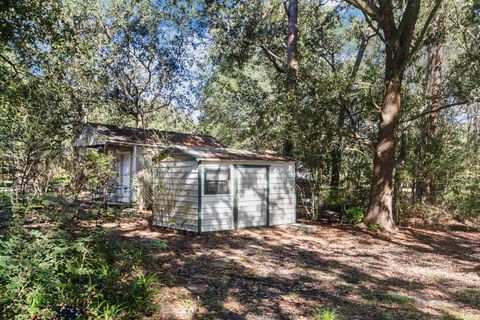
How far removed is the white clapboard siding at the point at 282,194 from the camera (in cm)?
1233

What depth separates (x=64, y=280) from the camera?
4.39 metres

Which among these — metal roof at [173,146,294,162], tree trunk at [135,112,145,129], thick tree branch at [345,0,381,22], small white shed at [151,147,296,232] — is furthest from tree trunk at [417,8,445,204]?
tree trunk at [135,112,145,129]

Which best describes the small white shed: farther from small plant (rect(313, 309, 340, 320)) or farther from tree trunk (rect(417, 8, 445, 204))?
small plant (rect(313, 309, 340, 320))

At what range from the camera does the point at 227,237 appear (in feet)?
33.5

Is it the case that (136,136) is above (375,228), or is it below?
above

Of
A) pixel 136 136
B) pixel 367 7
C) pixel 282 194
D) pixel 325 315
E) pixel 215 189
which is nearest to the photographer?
pixel 325 315

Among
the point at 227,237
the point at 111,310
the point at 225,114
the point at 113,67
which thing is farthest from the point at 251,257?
the point at 225,114

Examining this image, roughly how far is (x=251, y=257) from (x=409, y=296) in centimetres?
321

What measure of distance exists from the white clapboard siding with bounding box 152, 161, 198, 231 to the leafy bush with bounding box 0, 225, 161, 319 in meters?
5.09

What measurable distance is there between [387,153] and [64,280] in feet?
32.2

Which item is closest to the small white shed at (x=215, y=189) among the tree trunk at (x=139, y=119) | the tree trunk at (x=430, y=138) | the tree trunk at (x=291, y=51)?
the tree trunk at (x=291, y=51)

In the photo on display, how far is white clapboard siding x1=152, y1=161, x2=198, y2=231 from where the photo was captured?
10445mm

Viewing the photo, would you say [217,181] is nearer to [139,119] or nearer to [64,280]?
[64,280]

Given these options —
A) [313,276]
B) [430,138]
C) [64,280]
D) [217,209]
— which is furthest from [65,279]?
[430,138]
